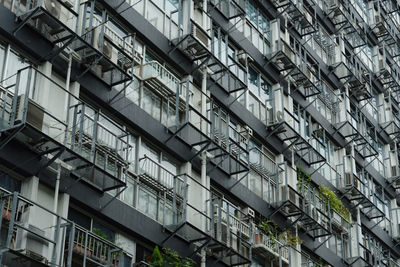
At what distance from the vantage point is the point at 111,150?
24516 millimetres

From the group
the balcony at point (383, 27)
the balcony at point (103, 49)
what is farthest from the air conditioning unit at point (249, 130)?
the balcony at point (383, 27)

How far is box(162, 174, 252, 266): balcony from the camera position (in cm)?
2667

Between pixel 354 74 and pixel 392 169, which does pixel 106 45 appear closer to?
pixel 354 74

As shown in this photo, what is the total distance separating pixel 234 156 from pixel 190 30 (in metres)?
4.78

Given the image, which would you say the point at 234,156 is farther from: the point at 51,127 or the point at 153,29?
the point at 51,127

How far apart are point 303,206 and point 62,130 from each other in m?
14.4

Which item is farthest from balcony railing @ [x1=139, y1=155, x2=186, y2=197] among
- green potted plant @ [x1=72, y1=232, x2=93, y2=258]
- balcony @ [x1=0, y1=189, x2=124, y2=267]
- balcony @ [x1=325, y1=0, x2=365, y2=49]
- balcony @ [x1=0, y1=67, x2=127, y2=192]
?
balcony @ [x1=325, y1=0, x2=365, y2=49]

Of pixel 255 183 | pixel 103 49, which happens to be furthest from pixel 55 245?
pixel 255 183

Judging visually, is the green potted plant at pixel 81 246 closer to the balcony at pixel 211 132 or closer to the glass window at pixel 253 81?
the balcony at pixel 211 132

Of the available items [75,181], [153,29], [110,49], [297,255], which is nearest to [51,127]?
[75,181]

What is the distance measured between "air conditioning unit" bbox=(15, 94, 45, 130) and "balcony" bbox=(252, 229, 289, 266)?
11.5m

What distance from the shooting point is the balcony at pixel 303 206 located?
33.3 meters

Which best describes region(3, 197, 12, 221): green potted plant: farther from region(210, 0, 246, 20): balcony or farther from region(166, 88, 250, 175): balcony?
region(210, 0, 246, 20): balcony

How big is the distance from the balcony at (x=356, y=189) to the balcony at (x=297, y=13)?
653cm
